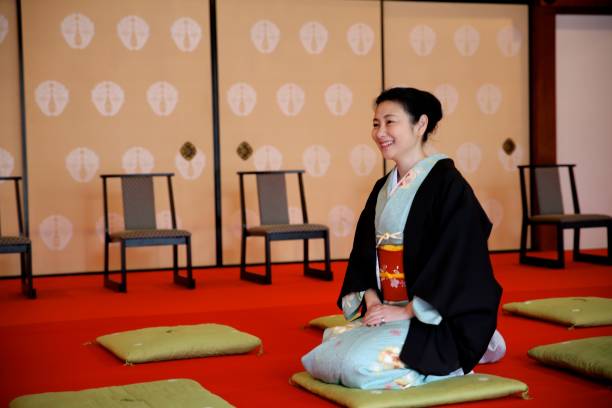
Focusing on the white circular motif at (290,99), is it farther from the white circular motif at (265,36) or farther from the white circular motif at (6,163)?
the white circular motif at (6,163)

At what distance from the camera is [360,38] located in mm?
7254

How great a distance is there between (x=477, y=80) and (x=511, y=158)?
77 cm

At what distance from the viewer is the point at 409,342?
2750mm

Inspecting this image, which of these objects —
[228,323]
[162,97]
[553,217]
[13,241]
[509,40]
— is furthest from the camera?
[509,40]

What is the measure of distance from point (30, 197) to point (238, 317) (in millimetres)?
2711

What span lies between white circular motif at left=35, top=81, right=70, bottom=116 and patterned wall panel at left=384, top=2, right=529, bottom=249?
8.91 ft

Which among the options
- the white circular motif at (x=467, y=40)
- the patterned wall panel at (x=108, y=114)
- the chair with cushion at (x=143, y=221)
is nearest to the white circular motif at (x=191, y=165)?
the patterned wall panel at (x=108, y=114)

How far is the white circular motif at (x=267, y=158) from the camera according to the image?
6.99 meters

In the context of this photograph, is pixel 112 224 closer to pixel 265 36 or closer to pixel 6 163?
pixel 6 163

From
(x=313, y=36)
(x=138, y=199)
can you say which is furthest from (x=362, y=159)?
(x=138, y=199)

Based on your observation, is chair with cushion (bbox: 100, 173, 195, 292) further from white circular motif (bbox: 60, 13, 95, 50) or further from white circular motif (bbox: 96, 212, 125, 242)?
white circular motif (bbox: 60, 13, 95, 50)

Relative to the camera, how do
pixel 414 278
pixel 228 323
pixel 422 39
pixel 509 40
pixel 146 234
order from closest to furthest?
pixel 414 278
pixel 228 323
pixel 146 234
pixel 422 39
pixel 509 40

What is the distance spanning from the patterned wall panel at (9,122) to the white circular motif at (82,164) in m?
0.38

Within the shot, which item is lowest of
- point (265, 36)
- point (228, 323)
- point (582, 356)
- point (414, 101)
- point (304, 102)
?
point (228, 323)
